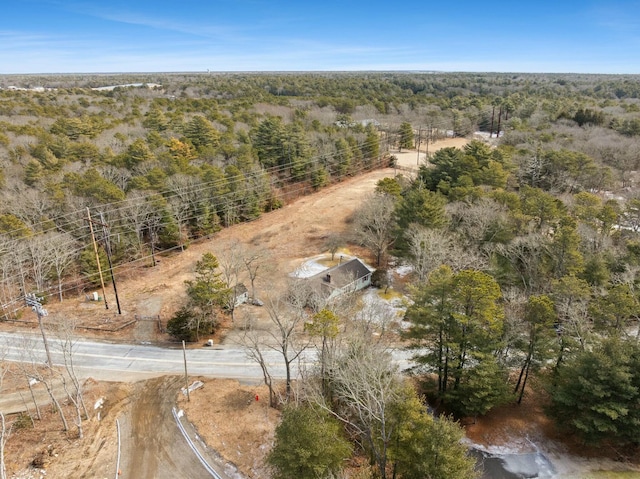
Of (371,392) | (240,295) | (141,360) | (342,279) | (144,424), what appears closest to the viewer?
(371,392)

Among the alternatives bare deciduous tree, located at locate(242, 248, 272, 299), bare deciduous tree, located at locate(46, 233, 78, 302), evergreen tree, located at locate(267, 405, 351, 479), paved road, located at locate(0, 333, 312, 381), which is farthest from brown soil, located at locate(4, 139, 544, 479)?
evergreen tree, located at locate(267, 405, 351, 479)

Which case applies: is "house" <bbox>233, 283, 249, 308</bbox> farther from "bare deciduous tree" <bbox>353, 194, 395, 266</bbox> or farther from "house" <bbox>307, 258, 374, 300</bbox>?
"bare deciduous tree" <bbox>353, 194, 395, 266</bbox>

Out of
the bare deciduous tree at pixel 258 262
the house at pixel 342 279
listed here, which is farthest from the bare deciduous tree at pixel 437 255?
the bare deciduous tree at pixel 258 262

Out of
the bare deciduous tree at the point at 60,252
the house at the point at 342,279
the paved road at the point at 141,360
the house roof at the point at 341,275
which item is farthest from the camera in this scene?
the house roof at the point at 341,275

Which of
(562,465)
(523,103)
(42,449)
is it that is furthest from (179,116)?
(523,103)

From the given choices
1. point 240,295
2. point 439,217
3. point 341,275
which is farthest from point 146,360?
point 439,217

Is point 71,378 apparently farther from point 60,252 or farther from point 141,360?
point 60,252

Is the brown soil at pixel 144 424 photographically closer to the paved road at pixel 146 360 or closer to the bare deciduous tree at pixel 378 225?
the paved road at pixel 146 360
